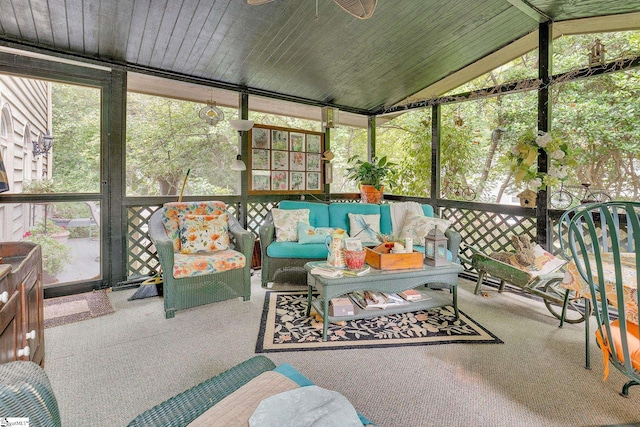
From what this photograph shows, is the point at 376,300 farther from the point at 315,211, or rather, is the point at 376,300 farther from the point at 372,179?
the point at 372,179

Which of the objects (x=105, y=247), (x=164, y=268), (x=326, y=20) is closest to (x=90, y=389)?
(x=164, y=268)

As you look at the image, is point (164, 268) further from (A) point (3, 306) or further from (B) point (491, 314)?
(B) point (491, 314)

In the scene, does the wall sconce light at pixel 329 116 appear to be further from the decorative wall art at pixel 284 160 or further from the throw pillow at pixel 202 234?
the throw pillow at pixel 202 234

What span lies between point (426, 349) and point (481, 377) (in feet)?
1.35

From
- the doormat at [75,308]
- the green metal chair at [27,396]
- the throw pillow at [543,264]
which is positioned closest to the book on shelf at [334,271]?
the throw pillow at [543,264]

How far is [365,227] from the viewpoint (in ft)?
12.7

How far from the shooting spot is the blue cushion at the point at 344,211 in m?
4.09

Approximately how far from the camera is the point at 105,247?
3484 mm

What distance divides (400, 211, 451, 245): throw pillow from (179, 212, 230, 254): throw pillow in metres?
2.06

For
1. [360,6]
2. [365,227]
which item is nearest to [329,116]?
[365,227]

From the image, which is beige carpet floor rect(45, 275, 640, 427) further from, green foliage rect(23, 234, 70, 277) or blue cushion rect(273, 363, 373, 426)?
green foliage rect(23, 234, 70, 277)

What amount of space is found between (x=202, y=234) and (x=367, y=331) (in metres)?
1.90

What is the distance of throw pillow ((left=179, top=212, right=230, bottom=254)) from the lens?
319cm

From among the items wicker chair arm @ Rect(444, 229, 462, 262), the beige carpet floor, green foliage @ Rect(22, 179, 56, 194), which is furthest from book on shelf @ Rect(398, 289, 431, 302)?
green foliage @ Rect(22, 179, 56, 194)
